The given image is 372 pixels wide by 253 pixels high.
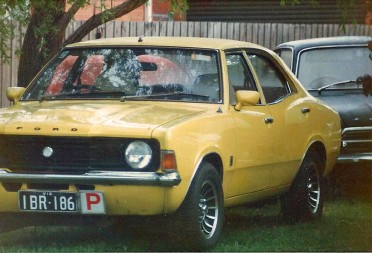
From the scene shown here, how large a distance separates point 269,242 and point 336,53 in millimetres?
4345

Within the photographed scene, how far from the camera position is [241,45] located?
10.3 meters

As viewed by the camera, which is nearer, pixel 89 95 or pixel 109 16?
pixel 89 95

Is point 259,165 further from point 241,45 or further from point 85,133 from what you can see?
point 85,133

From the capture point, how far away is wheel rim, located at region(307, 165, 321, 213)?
1077cm

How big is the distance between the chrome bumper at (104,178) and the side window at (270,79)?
7.34 ft

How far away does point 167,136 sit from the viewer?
27.1 ft

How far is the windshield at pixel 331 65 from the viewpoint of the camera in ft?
43.0

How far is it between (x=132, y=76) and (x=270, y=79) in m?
1.55

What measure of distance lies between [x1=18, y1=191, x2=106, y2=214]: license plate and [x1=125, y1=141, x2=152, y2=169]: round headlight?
1.00ft

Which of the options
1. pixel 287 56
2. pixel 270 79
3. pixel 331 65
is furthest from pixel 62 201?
pixel 287 56

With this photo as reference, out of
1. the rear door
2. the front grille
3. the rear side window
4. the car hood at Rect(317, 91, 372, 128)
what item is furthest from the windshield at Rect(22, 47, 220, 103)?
the rear side window

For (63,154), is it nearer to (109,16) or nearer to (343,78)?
(109,16)

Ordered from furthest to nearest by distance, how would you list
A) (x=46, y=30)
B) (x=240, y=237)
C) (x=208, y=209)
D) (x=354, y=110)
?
1. (x=46, y=30)
2. (x=354, y=110)
3. (x=240, y=237)
4. (x=208, y=209)

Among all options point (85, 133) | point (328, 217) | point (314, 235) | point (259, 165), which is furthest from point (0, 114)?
point (328, 217)
